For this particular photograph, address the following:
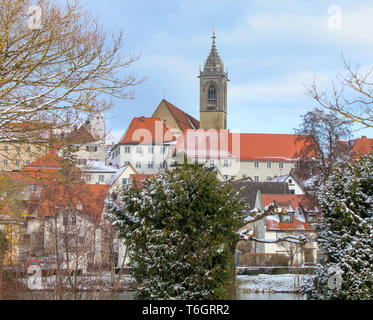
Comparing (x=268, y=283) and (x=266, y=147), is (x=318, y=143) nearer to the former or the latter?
(x=268, y=283)

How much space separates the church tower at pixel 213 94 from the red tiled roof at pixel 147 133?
1676cm

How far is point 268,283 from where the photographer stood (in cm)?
3766

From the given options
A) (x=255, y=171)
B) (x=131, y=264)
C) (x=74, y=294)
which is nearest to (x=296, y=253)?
(x=74, y=294)

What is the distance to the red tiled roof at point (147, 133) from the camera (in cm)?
9400

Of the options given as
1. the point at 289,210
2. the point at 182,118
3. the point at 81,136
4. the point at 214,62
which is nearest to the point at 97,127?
the point at 81,136

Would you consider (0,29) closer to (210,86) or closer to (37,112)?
(37,112)

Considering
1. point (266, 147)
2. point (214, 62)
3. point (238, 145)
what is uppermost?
point (214, 62)

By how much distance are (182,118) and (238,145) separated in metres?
12.6

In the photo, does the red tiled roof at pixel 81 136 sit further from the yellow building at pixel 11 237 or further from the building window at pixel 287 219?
the building window at pixel 287 219

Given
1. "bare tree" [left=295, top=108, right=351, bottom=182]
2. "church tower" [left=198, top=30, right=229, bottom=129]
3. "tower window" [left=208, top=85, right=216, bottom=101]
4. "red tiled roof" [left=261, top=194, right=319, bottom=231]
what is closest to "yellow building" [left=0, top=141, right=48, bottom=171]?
"bare tree" [left=295, top=108, right=351, bottom=182]

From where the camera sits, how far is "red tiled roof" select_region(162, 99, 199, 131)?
10525cm

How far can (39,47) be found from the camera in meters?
13.2

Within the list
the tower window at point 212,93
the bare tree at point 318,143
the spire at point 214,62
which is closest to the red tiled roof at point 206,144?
the tower window at point 212,93
